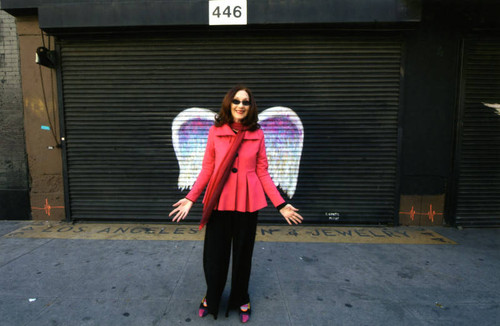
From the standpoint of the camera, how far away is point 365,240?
4.41 meters

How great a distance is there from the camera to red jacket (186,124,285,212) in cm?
236

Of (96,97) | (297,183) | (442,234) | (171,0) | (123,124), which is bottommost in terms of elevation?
(442,234)

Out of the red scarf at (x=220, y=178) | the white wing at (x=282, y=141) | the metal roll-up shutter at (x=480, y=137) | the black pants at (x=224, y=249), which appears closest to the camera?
the red scarf at (x=220, y=178)

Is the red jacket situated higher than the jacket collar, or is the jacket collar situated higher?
the jacket collar

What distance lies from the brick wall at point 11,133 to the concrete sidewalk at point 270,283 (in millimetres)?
1260

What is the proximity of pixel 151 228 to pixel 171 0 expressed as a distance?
13.1ft

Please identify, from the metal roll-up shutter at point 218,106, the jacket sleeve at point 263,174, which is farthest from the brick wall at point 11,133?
the jacket sleeve at point 263,174

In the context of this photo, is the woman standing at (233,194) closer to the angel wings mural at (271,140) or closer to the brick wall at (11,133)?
the angel wings mural at (271,140)

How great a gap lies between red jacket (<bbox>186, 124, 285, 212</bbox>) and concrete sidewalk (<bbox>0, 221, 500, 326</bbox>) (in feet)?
3.65

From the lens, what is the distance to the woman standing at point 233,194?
2.36 meters

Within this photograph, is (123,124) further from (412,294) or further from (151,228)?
(412,294)

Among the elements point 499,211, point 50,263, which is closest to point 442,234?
point 499,211

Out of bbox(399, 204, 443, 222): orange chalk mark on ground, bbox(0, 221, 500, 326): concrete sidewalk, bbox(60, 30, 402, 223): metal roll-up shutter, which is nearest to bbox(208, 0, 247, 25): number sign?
bbox(60, 30, 402, 223): metal roll-up shutter

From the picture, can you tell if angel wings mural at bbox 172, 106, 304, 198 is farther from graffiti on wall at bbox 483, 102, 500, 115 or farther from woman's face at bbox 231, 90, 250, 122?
graffiti on wall at bbox 483, 102, 500, 115
